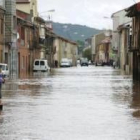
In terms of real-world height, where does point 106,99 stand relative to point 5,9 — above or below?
below

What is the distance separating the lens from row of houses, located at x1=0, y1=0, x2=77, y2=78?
216 ft

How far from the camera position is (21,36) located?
7875 centimetres

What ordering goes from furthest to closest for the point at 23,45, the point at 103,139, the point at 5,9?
the point at 23,45
the point at 5,9
the point at 103,139

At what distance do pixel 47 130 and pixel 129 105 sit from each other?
8277mm

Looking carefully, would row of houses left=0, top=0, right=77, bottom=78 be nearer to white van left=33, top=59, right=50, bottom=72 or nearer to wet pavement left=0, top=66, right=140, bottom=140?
white van left=33, top=59, right=50, bottom=72

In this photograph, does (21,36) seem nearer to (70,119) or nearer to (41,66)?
(41,66)

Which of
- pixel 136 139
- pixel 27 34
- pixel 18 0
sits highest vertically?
pixel 18 0

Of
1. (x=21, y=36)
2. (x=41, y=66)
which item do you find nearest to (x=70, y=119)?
(x=21, y=36)

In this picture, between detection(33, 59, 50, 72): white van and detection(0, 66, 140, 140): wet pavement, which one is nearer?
detection(0, 66, 140, 140): wet pavement

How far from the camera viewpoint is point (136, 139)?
1301cm

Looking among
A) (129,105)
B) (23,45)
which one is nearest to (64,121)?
(129,105)

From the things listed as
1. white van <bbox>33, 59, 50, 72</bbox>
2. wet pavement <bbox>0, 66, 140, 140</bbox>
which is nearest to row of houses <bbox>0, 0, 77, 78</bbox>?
white van <bbox>33, 59, 50, 72</bbox>

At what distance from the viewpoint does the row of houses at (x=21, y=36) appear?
216 feet

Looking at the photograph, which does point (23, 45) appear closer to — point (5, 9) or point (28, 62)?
point (28, 62)
